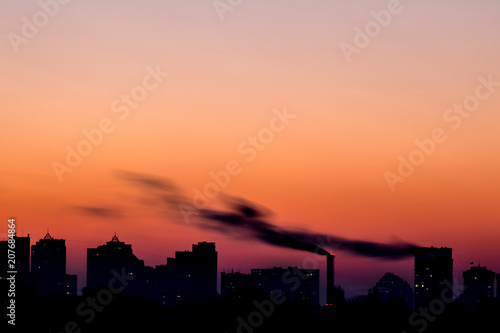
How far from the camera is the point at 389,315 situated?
132 metres

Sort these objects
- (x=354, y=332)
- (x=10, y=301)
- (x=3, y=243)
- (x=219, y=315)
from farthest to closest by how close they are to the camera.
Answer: (x=3, y=243)
(x=219, y=315)
(x=354, y=332)
(x=10, y=301)

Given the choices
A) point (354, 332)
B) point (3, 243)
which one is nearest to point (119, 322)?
point (354, 332)

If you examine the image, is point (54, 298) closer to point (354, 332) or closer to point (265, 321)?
point (265, 321)

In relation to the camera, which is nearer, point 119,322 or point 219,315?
point 119,322

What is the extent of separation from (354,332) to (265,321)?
1600cm

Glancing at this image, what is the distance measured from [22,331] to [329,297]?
37972 mm

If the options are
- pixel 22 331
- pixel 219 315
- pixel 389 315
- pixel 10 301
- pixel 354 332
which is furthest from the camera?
pixel 389 315

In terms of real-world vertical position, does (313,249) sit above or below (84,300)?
above

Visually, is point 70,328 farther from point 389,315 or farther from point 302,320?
point 389,315

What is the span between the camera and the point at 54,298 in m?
104

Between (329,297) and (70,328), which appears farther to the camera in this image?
(329,297)

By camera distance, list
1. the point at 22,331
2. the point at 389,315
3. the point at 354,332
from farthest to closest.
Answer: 1. the point at 389,315
2. the point at 354,332
3. the point at 22,331

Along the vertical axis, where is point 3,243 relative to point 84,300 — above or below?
above

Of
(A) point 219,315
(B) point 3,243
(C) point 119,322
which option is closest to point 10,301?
(C) point 119,322
